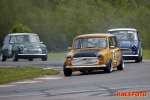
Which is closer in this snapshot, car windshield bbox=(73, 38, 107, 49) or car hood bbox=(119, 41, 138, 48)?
car windshield bbox=(73, 38, 107, 49)

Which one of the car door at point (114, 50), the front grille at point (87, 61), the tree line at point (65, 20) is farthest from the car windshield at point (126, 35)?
the tree line at point (65, 20)

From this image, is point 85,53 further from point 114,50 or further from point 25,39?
point 25,39

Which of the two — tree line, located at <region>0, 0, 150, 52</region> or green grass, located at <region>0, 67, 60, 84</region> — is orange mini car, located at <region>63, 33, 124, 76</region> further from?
tree line, located at <region>0, 0, 150, 52</region>

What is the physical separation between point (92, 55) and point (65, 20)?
58.6 m

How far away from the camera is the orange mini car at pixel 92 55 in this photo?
23.8m

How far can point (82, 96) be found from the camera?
1595cm

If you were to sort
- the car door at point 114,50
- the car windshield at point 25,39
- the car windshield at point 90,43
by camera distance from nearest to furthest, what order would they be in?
1. the car windshield at point 90,43
2. the car door at point 114,50
3. the car windshield at point 25,39

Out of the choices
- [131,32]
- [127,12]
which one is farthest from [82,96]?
[127,12]

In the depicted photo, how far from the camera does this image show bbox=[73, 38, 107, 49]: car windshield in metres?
24.9

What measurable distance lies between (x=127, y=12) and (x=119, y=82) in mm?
66403

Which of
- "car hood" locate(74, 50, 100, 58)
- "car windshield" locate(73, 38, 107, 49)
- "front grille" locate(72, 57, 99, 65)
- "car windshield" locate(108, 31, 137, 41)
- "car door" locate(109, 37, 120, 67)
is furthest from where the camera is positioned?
"car windshield" locate(108, 31, 137, 41)

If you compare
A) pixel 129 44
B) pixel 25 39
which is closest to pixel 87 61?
pixel 129 44

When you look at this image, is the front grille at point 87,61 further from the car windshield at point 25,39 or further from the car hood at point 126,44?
the car windshield at point 25,39

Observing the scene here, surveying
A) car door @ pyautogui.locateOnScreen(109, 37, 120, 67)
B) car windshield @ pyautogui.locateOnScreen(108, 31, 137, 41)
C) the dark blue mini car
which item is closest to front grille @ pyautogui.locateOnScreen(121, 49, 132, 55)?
the dark blue mini car
